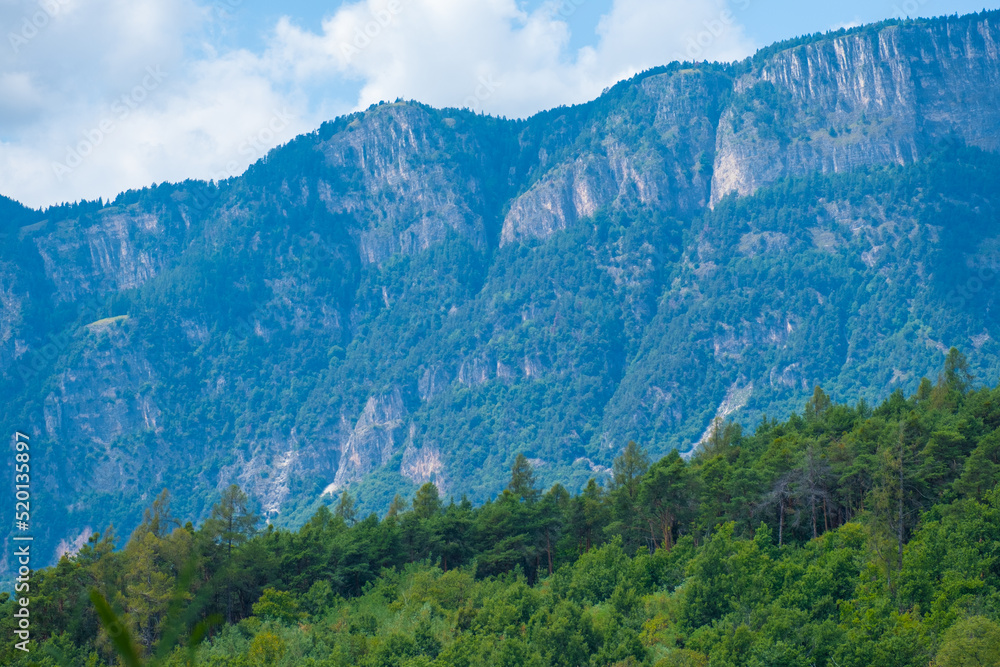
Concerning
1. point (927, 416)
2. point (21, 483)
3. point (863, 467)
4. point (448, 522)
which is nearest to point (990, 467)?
point (863, 467)

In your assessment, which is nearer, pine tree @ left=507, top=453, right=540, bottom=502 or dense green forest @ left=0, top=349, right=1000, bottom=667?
dense green forest @ left=0, top=349, right=1000, bottom=667

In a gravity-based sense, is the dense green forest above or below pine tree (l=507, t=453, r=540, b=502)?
below

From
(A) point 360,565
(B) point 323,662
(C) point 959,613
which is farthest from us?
(A) point 360,565

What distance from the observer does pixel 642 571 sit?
3219 inches

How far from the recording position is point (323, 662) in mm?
63688

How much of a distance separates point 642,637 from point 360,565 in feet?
114

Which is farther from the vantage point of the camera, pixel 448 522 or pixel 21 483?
pixel 448 522

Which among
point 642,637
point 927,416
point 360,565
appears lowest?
point 642,637

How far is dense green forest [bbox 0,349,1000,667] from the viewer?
204 feet

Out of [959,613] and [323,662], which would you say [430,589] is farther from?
[959,613]

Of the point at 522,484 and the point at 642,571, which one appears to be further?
the point at 522,484

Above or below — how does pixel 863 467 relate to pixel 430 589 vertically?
above

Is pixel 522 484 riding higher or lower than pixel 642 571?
higher

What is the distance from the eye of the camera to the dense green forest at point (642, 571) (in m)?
62.2
